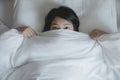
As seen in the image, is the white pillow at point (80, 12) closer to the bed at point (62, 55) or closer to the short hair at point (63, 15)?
the short hair at point (63, 15)

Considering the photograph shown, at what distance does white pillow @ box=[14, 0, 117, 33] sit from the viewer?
4.73 ft

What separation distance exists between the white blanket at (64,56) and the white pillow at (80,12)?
224 millimetres

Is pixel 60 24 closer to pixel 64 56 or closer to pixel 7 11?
pixel 64 56

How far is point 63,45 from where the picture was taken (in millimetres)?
1151

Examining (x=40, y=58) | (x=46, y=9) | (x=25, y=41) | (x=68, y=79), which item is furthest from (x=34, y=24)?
(x=68, y=79)

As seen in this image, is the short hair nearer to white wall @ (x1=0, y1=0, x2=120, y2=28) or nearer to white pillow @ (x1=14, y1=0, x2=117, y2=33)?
white pillow @ (x1=14, y1=0, x2=117, y2=33)

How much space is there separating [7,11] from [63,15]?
562 millimetres

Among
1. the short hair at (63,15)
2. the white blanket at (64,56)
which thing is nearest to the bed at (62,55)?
the white blanket at (64,56)

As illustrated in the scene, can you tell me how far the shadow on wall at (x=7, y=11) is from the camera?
5.61 ft

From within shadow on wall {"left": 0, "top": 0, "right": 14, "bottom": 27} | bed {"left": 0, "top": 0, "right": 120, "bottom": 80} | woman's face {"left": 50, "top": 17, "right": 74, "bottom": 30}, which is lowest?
bed {"left": 0, "top": 0, "right": 120, "bottom": 80}

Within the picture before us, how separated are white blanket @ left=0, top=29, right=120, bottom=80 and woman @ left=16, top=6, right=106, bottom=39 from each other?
0.07 m

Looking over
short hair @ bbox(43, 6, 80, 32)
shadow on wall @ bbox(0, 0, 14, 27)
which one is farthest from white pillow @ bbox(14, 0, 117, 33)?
shadow on wall @ bbox(0, 0, 14, 27)

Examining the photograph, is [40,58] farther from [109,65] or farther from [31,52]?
[109,65]

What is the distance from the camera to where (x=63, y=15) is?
4.46ft
